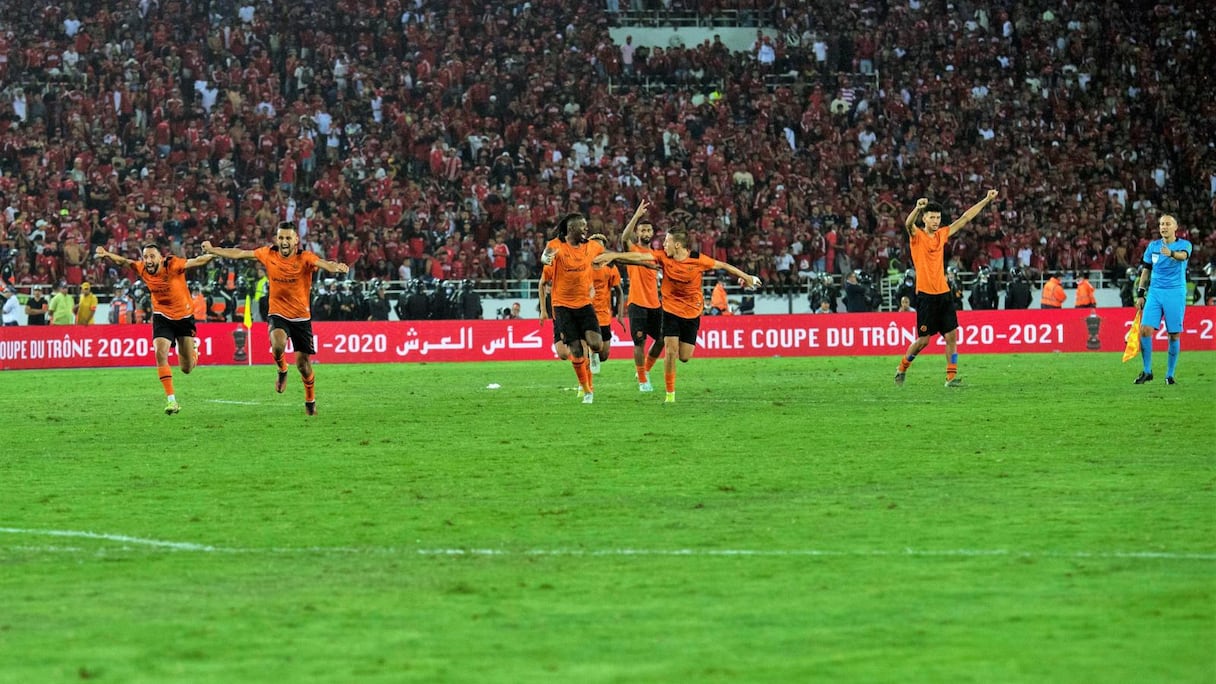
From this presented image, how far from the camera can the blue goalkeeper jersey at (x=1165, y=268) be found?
877 inches

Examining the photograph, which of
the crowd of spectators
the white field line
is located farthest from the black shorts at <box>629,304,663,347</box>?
the crowd of spectators

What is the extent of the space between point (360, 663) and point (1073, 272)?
39.3m

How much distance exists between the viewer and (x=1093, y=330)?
37.1 meters

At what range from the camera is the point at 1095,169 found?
1882 inches

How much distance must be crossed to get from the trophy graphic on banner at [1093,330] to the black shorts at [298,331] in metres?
22.1

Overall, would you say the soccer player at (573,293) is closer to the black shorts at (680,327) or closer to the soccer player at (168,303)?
the black shorts at (680,327)

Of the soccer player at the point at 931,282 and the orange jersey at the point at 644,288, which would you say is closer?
the soccer player at the point at 931,282

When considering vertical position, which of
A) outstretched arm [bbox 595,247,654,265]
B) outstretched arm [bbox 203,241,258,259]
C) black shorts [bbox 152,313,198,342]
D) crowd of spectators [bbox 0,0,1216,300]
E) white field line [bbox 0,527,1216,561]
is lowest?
white field line [bbox 0,527,1216,561]

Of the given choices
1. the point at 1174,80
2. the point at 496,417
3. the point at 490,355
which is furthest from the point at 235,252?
the point at 1174,80

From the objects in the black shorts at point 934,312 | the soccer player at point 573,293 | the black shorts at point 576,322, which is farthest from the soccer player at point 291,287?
the black shorts at point 934,312

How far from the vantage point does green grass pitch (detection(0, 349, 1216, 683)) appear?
6.57m

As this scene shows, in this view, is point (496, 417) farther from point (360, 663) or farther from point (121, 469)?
point (360, 663)

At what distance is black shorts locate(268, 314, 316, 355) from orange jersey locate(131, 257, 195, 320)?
142 cm

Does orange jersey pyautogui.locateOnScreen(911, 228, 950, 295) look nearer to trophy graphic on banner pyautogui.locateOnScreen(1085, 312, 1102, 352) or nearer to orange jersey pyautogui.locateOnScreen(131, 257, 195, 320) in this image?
orange jersey pyautogui.locateOnScreen(131, 257, 195, 320)
